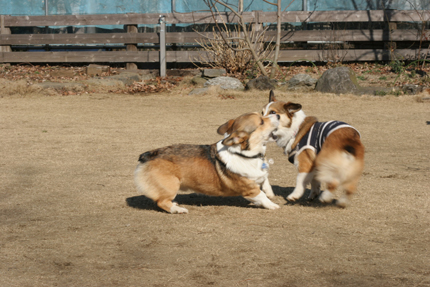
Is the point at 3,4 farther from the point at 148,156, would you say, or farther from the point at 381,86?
the point at 148,156

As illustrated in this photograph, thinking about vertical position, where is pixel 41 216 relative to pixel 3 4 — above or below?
below

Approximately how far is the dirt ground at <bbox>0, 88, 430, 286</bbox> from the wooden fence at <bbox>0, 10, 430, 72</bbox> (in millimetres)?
7602

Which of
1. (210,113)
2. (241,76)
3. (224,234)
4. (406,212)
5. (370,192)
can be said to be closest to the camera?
(224,234)

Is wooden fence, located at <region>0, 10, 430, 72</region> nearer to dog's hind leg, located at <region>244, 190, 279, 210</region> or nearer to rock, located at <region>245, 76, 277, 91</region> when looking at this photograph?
rock, located at <region>245, 76, 277, 91</region>

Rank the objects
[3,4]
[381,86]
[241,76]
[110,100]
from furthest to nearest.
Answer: [3,4] < [241,76] < [381,86] < [110,100]

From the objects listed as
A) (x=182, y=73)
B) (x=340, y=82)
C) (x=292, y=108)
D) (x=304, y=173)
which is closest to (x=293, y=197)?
(x=304, y=173)

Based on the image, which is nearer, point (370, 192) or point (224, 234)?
point (224, 234)

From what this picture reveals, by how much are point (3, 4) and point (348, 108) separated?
1314 centimetres

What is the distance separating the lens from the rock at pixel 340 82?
38.5ft

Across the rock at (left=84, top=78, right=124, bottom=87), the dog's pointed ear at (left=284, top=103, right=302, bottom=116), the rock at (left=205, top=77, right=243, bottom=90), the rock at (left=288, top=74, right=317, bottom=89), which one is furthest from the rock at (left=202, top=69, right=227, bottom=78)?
the dog's pointed ear at (left=284, top=103, right=302, bottom=116)

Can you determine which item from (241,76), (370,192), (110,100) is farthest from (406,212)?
(241,76)

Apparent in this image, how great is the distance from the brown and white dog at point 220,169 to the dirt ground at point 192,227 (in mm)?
201

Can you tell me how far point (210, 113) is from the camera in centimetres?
1021

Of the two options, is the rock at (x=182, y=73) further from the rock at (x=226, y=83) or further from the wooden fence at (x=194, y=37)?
the rock at (x=226, y=83)
